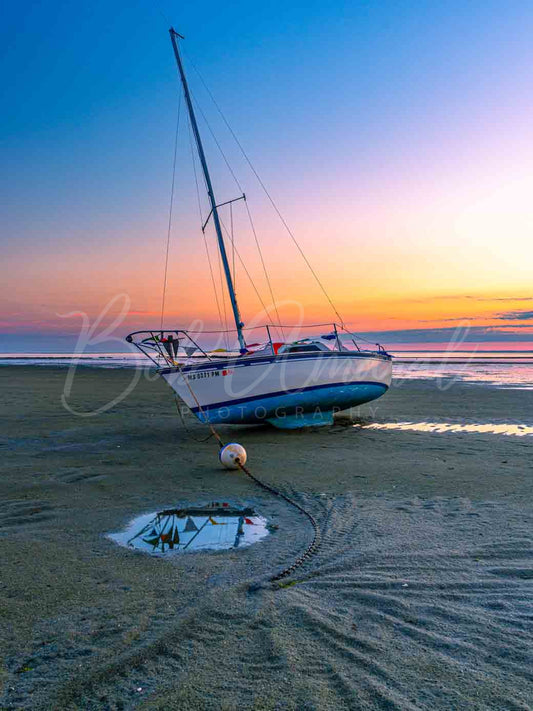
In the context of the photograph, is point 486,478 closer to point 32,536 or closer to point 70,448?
point 32,536

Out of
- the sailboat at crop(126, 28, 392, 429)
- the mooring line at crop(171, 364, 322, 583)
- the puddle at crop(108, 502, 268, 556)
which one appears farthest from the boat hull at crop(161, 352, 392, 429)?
the puddle at crop(108, 502, 268, 556)

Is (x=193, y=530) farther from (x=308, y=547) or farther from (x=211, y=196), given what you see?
(x=211, y=196)

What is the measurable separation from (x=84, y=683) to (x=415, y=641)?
83.2 inches

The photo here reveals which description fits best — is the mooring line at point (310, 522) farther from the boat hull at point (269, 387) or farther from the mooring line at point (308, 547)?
the boat hull at point (269, 387)

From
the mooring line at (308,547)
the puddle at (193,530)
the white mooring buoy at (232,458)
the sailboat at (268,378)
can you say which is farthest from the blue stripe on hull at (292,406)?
the puddle at (193,530)

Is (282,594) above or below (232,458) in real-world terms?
above

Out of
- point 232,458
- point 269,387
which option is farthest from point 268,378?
point 232,458

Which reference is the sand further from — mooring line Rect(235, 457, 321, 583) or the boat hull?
the boat hull

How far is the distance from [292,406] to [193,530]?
23.6 ft

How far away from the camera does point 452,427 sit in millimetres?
12664

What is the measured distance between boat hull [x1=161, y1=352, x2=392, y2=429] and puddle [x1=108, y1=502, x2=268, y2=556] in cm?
542

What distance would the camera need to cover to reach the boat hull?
473 inches

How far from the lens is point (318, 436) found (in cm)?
1206

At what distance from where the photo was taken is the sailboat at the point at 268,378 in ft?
39.5
